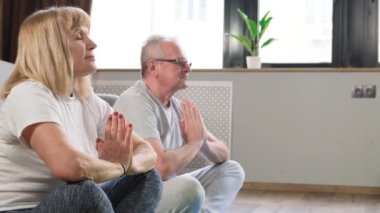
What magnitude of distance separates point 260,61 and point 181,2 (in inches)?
30.3

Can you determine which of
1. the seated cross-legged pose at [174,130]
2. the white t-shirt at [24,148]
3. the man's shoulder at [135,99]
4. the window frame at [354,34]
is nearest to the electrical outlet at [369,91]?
the window frame at [354,34]

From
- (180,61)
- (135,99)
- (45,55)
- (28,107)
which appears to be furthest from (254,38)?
(28,107)

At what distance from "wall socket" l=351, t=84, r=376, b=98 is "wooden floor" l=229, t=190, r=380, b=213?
2.18 ft

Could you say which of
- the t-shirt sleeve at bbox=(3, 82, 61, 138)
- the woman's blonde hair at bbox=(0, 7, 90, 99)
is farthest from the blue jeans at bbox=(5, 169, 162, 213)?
the woman's blonde hair at bbox=(0, 7, 90, 99)

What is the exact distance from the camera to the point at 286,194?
3.68 meters

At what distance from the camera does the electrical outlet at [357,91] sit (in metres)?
3.76

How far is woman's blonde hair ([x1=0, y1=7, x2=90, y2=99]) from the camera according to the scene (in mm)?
1288

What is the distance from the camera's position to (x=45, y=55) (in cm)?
129

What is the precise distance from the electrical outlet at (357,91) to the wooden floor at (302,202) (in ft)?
2.19

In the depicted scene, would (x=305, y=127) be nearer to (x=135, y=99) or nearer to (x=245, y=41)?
(x=245, y=41)

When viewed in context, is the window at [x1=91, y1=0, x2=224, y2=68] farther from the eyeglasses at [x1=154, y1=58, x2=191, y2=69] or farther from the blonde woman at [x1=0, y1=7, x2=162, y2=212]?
the blonde woman at [x1=0, y1=7, x2=162, y2=212]

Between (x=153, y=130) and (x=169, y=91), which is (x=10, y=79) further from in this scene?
(x=169, y=91)

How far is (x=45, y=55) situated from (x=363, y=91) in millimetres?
2887

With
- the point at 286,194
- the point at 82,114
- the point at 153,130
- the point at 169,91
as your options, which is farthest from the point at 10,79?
the point at 286,194
